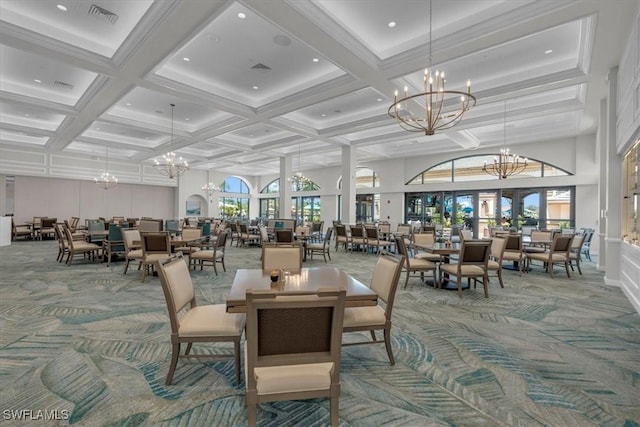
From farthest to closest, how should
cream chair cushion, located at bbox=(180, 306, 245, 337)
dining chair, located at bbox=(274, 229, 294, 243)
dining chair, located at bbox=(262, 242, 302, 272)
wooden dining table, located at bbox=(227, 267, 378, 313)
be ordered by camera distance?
dining chair, located at bbox=(274, 229, 294, 243)
dining chair, located at bbox=(262, 242, 302, 272)
cream chair cushion, located at bbox=(180, 306, 245, 337)
wooden dining table, located at bbox=(227, 267, 378, 313)

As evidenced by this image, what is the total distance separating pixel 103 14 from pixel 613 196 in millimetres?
8828

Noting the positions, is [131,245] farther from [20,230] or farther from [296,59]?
[20,230]

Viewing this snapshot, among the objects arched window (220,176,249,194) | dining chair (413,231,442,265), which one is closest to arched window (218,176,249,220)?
arched window (220,176,249,194)

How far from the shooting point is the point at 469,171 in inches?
502

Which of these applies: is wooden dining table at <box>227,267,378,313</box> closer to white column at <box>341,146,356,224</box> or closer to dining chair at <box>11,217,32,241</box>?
white column at <box>341,146,356,224</box>

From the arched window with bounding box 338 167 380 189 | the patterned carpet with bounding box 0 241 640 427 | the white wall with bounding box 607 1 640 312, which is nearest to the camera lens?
the patterned carpet with bounding box 0 241 640 427

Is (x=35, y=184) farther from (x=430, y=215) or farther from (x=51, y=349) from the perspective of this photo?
(x=430, y=215)

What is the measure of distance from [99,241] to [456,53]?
9.21 metres

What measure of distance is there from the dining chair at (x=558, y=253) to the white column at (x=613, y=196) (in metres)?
0.77

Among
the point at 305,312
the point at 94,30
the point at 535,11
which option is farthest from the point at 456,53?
the point at 94,30

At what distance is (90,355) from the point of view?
9.19 feet

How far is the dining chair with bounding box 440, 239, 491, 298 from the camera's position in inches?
186

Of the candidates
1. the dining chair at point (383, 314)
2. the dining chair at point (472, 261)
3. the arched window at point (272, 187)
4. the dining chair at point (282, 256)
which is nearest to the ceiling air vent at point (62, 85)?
the dining chair at point (282, 256)

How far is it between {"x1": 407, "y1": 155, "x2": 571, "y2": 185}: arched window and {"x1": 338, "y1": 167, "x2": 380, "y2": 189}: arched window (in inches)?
80.7
